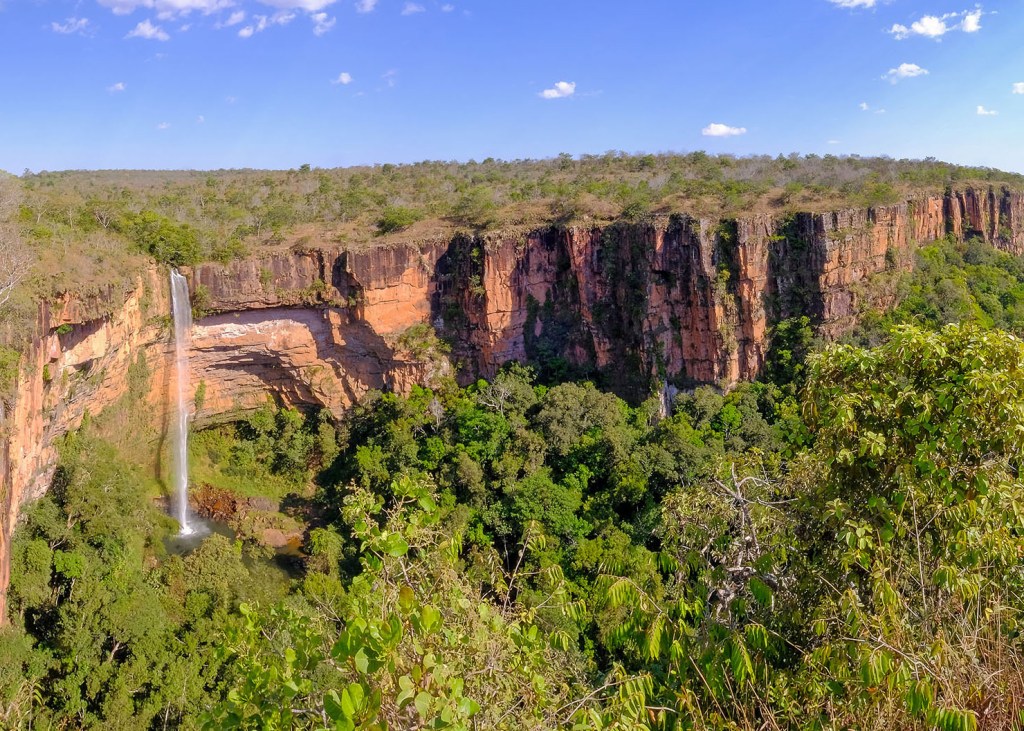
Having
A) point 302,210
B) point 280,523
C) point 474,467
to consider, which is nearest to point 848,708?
point 474,467

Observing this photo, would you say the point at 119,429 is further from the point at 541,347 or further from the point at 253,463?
the point at 541,347

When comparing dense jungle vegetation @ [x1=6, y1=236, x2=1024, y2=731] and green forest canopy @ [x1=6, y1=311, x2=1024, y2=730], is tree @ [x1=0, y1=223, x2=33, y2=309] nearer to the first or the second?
dense jungle vegetation @ [x1=6, y1=236, x2=1024, y2=731]

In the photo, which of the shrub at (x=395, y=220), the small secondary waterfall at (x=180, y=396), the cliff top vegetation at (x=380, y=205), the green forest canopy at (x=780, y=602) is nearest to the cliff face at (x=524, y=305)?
the small secondary waterfall at (x=180, y=396)

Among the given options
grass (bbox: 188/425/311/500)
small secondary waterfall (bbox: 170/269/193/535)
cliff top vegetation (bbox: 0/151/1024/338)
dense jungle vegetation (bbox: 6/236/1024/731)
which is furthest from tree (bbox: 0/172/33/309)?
grass (bbox: 188/425/311/500)

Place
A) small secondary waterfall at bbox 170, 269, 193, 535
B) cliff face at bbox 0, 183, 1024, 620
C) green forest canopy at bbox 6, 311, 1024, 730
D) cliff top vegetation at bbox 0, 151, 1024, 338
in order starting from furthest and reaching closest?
cliff face at bbox 0, 183, 1024, 620 < small secondary waterfall at bbox 170, 269, 193, 535 < cliff top vegetation at bbox 0, 151, 1024, 338 < green forest canopy at bbox 6, 311, 1024, 730

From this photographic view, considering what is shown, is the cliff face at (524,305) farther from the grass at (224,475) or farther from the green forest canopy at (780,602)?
the green forest canopy at (780,602)
